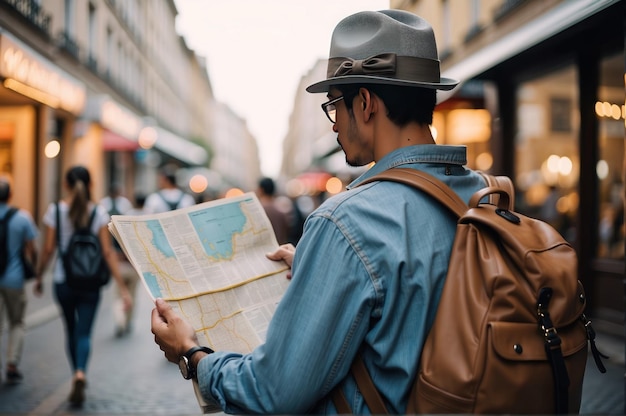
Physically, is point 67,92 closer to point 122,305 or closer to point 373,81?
point 122,305

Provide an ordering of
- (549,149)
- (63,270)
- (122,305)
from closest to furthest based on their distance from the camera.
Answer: (63,270), (122,305), (549,149)

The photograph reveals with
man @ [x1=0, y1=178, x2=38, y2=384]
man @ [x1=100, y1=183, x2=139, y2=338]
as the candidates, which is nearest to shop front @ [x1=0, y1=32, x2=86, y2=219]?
man @ [x1=100, y1=183, x2=139, y2=338]

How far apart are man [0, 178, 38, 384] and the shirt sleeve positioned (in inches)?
213

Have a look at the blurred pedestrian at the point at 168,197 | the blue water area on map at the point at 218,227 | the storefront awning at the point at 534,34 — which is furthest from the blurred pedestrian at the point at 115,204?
the blue water area on map at the point at 218,227

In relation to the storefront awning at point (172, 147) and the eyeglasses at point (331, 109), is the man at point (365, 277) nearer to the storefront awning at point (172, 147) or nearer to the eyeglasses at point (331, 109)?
the eyeglasses at point (331, 109)

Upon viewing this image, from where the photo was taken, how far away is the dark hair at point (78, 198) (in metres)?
5.63

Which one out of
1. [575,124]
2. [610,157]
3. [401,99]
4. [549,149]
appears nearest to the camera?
[401,99]

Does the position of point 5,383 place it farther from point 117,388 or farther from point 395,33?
point 395,33

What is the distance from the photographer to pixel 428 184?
4.72 feet

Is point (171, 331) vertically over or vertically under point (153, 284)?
under

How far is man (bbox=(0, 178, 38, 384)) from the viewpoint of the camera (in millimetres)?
5988

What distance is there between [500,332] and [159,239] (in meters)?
0.97

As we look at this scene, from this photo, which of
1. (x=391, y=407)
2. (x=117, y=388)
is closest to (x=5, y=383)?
(x=117, y=388)

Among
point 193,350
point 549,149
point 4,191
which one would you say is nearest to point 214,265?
point 193,350
